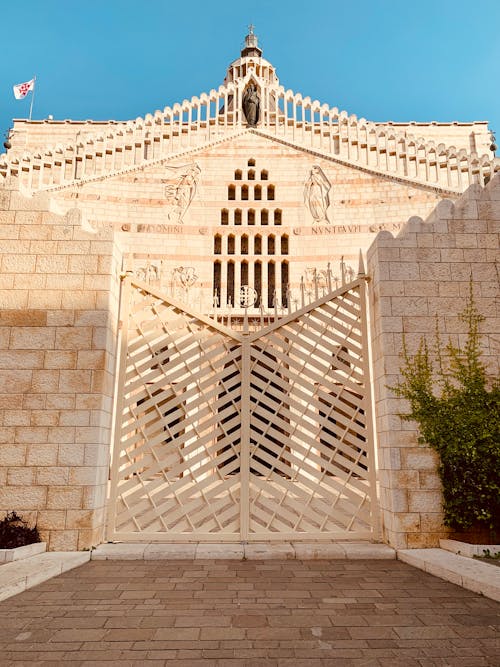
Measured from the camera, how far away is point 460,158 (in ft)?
58.4

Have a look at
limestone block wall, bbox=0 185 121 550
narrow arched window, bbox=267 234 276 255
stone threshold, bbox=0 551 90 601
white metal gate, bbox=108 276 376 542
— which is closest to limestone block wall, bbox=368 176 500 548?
white metal gate, bbox=108 276 376 542

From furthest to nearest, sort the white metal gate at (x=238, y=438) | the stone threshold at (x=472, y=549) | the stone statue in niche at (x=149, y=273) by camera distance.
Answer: the stone statue in niche at (x=149, y=273) < the white metal gate at (x=238, y=438) < the stone threshold at (x=472, y=549)

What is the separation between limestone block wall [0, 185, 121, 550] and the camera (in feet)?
16.3

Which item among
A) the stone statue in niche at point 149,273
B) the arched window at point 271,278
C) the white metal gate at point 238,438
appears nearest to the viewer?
the white metal gate at point 238,438

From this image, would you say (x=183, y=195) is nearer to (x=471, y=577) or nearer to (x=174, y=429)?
(x=174, y=429)

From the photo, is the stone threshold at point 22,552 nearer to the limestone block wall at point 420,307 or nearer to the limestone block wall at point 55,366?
the limestone block wall at point 55,366

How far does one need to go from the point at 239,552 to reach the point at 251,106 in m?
19.3

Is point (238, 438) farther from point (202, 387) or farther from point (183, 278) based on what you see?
point (183, 278)

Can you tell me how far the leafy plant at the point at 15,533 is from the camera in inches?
179

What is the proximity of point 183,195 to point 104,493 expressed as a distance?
586 inches

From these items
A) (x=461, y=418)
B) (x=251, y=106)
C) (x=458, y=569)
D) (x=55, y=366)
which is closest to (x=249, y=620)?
(x=458, y=569)

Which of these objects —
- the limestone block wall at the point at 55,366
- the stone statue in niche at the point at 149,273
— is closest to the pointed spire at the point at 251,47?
the stone statue in niche at the point at 149,273

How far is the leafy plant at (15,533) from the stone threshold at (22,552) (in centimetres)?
7

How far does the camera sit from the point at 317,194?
60.2 feet
